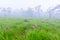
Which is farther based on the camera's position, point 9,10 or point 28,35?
point 9,10

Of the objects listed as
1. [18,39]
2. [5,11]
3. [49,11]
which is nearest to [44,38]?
[18,39]

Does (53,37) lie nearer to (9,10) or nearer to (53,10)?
(53,10)

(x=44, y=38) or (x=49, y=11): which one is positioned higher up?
(x=44, y=38)

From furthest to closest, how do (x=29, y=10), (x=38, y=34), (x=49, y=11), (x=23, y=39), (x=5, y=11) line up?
(x=29, y=10) → (x=5, y=11) → (x=49, y=11) → (x=23, y=39) → (x=38, y=34)

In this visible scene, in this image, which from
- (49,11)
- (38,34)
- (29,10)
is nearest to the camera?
(38,34)

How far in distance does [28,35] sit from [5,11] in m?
11.6

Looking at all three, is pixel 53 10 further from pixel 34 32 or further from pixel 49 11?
pixel 34 32

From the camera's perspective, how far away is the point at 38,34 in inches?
114

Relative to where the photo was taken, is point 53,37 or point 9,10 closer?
point 53,37

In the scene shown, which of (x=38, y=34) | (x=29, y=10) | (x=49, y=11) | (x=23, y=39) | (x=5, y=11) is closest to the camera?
(x=38, y=34)

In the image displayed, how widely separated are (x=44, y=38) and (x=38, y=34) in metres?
0.12

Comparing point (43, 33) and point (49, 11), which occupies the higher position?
point (43, 33)

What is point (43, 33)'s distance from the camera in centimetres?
294

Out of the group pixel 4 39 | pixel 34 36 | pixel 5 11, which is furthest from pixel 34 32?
pixel 5 11
